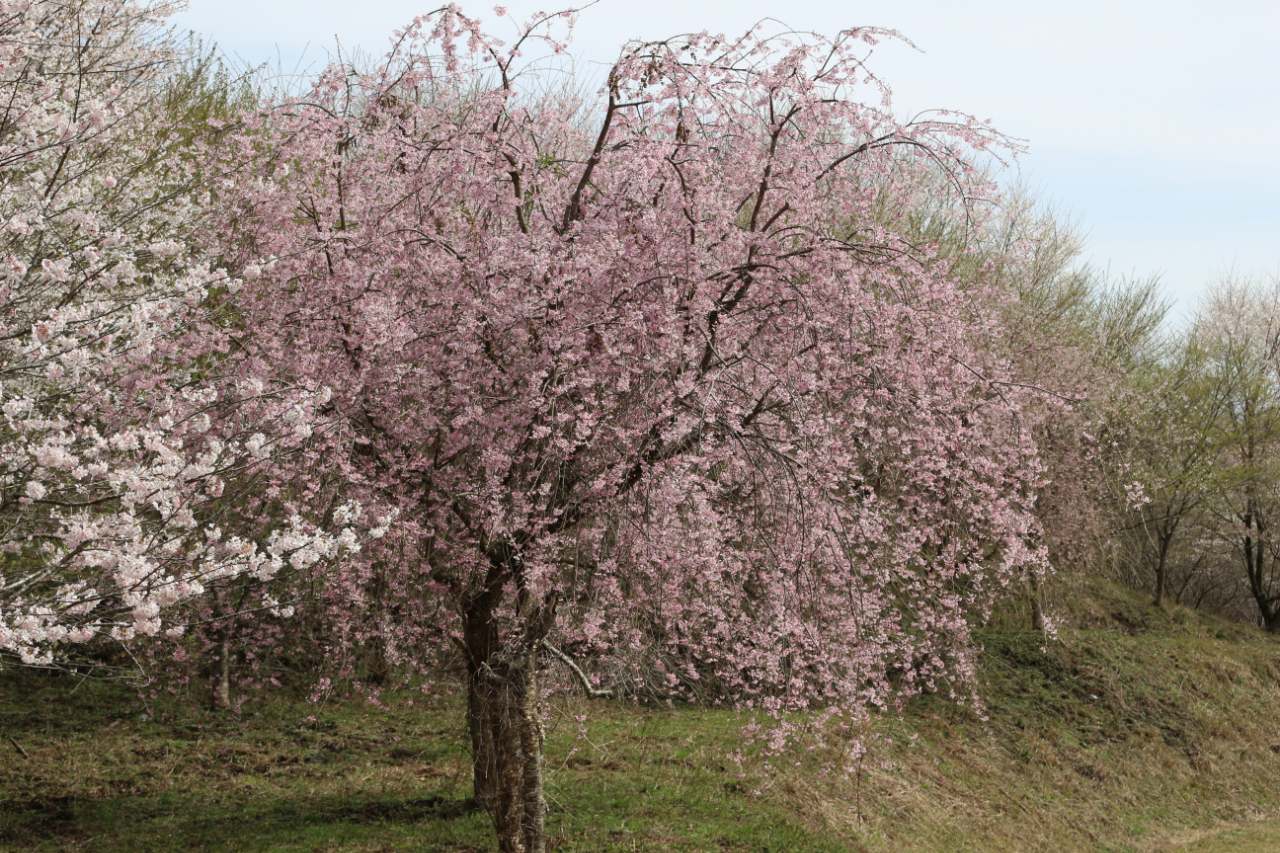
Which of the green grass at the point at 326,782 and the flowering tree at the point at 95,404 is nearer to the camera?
the flowering tree at the point at 95,404

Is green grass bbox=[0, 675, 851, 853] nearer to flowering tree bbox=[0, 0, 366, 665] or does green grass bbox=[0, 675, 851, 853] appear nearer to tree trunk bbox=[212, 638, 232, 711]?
tree trunk bbox=[212, 638, 232, 711]

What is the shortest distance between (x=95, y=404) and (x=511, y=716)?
3.43 metres

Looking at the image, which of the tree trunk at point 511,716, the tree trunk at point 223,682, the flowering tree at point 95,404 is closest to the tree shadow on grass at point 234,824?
the tree trunk at point 511,716

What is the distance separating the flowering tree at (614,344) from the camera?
19.7ft

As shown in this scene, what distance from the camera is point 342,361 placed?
22.0 ft

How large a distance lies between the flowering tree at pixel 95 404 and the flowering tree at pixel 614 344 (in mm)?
840

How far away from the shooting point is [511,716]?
698cm

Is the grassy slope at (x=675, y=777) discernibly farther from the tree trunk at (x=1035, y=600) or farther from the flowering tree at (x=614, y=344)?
the flowering tree at (x=614, y=344)

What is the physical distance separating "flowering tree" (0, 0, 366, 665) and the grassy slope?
7.13 feet

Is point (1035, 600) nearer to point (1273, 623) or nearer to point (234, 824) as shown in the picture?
point (1273, 623)

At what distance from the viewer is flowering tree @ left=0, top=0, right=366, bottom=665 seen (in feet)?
13.7

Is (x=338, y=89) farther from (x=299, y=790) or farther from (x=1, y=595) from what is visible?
(x=299, y=790)

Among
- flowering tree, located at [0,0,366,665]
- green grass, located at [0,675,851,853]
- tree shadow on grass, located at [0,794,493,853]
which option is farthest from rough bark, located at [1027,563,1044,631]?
flowering tree, located at [0,0,366,665]

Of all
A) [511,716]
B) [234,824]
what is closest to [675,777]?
[511,716]
